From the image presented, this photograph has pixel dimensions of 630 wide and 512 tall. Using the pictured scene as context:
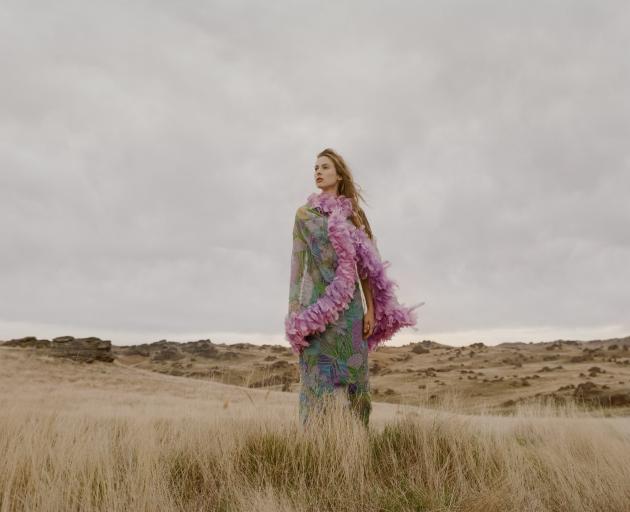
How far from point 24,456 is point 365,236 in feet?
11.2

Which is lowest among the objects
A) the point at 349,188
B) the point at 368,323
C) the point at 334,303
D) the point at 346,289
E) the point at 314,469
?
the point at 314,469

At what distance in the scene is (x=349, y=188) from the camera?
570cm

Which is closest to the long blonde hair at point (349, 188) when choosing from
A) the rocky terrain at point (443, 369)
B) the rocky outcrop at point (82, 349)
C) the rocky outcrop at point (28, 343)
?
the rocky terrain at point (443, 369)

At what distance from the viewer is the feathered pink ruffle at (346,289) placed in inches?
193

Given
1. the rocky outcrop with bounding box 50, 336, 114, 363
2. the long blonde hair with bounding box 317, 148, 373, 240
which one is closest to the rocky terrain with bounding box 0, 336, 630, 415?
the rocky outcrop with bounding box 50, 336, 114, 363

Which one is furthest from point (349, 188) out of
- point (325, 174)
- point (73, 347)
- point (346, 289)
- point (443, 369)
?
point (443, 369)

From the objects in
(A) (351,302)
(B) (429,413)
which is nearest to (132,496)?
(A) (351,302)

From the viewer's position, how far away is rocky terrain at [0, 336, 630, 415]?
17312 mm

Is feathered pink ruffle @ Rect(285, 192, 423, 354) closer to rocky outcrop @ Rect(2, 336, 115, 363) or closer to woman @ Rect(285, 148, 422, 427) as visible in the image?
woman @ Rect(285, 148, 422, 427)

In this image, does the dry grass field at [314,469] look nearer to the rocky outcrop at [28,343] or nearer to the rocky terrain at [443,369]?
the rocky terrain at [443,369]

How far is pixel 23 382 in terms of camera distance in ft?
61.8

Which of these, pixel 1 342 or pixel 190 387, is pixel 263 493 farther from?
pixel 1 342

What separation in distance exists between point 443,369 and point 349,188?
25537 mm

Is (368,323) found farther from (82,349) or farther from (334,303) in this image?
(82,349)
